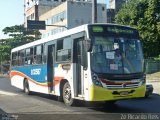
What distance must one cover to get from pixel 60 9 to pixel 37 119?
219 feet

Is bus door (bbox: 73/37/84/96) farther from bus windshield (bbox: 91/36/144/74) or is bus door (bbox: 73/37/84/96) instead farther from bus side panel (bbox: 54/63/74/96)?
bus windshield (bbox: 91/36/144/74)

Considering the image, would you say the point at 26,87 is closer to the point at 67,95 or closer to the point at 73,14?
the point at 67,95

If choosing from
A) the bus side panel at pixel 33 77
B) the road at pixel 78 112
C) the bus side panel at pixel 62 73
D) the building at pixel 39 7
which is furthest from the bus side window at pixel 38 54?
the building at pixel 39 7

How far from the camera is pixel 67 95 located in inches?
611

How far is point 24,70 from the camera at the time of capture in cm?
2219

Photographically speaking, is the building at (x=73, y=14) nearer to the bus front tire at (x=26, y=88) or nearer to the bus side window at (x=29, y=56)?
the bus front tire at (x=26, y=88)

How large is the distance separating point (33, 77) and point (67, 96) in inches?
207

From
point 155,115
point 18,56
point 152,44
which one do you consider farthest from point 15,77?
point 152,44

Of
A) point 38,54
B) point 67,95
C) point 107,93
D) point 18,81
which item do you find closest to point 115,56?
point 107,93

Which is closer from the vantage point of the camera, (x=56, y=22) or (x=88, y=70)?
(x=88, y=70)

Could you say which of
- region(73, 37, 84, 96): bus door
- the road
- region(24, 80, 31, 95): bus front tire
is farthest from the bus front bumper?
region(24, 80, 31, 95): bus front tire

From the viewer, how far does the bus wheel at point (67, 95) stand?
50.1 feet

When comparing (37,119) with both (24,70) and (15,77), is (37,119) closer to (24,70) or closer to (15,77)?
(24,70)

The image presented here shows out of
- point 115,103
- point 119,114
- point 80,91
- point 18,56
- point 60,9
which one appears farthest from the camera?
point 60,9
